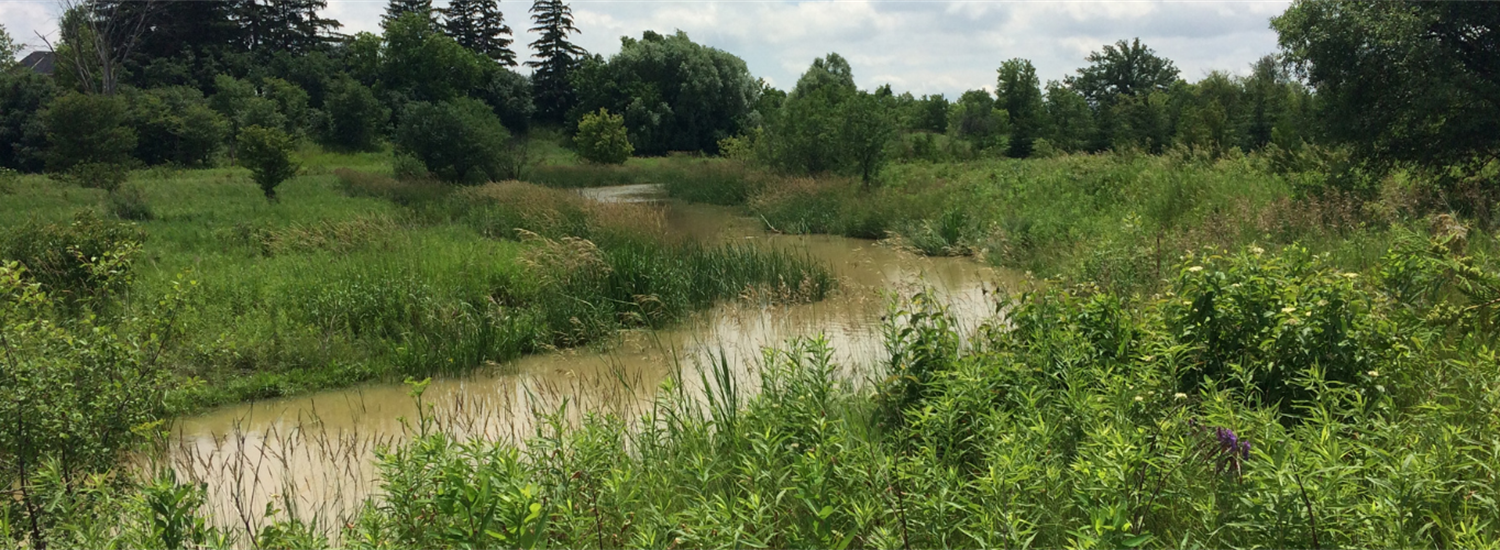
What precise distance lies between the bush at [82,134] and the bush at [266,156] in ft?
29.6

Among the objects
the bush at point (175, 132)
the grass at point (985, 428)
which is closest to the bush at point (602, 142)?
the bush at point (175, 132)

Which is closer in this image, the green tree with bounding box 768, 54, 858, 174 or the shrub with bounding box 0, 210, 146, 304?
the shrub with bounding box 0, 210, 146, 304

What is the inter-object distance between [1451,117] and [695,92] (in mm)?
42191

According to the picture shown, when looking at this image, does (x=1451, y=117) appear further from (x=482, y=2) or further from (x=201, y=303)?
(x=482, y=2)

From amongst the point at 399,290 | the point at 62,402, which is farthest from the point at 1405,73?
the point at 62,402

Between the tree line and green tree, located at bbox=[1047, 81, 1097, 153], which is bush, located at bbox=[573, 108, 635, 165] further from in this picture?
green tree, located at bbox=[1047, 81, 1097, 153]

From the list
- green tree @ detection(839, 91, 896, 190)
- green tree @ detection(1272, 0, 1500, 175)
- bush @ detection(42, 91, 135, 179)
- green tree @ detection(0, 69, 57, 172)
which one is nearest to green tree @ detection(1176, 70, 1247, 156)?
green tree @ detection(839, 91, 896, 190)

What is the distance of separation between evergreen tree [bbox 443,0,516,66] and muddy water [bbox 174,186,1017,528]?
54.3 meters

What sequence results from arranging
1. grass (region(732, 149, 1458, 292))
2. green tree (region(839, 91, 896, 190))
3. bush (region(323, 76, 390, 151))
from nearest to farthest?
1. grass (region(732, 149, 1458, 292))
2. green tree (region(839, 91, 896, 190))
3. bush (region(323, 76, 390, 151))

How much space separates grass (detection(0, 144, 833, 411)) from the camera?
7.37 meters

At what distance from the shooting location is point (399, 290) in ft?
28.2

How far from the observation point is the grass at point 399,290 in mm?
7371

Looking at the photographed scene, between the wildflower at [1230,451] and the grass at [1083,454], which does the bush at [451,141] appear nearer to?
the grass at [1083,454]

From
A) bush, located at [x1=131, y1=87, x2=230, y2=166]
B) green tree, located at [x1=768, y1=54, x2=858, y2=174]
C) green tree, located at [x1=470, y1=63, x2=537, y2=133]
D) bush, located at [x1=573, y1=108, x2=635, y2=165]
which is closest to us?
green tree, located at [x1=768, y1=54, x2=858, y2=174]
